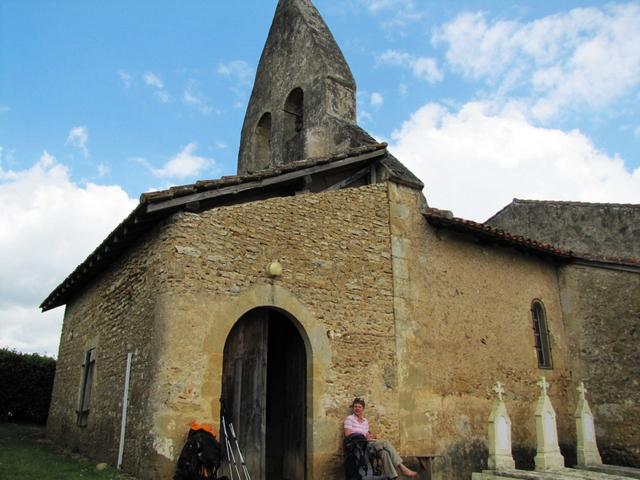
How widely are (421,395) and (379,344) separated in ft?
3.77

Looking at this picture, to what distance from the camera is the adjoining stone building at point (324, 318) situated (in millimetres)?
7195

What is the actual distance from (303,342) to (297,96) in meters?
6.55

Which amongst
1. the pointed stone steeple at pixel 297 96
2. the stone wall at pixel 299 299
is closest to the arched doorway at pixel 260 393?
the stone wall at pixel 299 299

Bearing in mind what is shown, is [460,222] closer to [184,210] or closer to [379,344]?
[379,344]

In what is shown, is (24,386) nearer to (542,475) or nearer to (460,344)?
(460,344)

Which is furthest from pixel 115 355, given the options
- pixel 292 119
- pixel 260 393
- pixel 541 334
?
pixel 541 334

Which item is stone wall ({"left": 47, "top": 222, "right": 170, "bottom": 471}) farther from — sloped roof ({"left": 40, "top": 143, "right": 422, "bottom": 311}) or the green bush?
the green bush

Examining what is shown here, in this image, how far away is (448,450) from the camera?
8859mm

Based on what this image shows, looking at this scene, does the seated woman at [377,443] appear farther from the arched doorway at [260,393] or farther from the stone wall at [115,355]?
the stone wall at [115,355]

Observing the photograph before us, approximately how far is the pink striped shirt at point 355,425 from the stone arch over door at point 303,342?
10.1 inches

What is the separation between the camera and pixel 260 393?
786cm

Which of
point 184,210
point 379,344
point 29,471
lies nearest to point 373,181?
point 379,344

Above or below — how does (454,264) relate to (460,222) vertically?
below

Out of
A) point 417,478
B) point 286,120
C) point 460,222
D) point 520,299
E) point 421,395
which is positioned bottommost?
point 417,478
